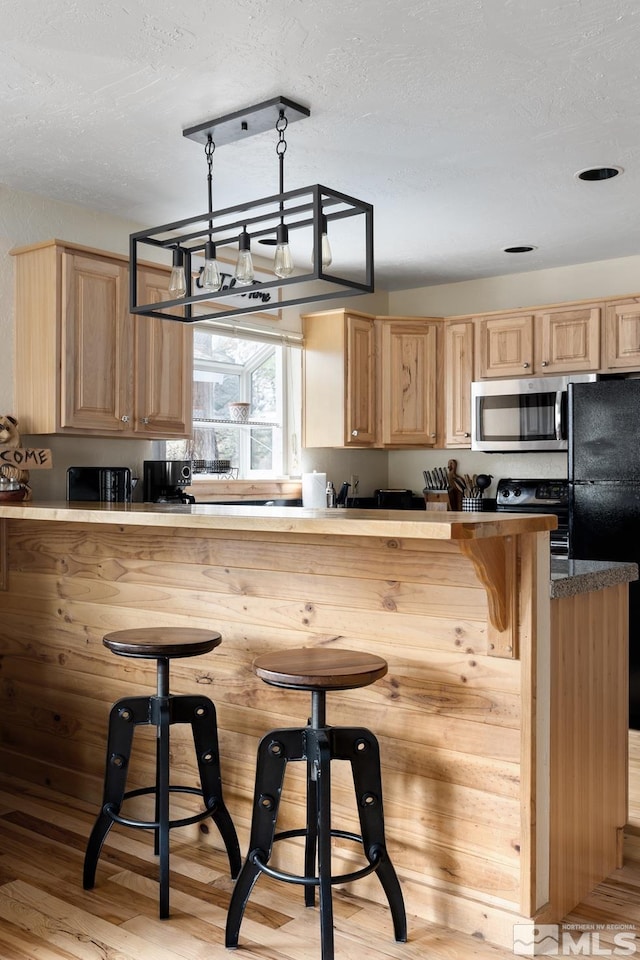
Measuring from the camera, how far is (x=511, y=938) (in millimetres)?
2158

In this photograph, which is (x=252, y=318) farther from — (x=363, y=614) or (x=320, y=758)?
(x=320, y=758)

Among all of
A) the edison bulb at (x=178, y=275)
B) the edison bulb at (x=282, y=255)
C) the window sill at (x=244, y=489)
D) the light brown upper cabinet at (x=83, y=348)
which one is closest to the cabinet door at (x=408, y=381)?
the window sill at (x=244, y=489)

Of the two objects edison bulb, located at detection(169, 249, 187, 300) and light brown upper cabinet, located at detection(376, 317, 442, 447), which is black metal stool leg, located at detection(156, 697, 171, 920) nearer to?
edison bulb, located at detection(169, 249, 187, 300)

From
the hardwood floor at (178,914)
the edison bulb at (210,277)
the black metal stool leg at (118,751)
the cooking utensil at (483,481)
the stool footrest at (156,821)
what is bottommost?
the hardwood floor at (178,914)

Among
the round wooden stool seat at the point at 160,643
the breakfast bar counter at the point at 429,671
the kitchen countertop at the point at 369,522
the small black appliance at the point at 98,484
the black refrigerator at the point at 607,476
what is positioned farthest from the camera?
the black refrigerator at the point at 607,476

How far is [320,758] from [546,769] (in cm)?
59

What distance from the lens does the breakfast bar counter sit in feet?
7.07

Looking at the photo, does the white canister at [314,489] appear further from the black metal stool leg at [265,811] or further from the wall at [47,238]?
the black metal stool leg at [265,811]

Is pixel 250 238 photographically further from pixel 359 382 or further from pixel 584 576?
pixel 359 382

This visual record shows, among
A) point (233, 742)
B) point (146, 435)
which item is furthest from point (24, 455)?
point (233, 742)

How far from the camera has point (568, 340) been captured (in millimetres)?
4969

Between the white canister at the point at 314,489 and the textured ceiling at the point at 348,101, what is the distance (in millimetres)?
1590

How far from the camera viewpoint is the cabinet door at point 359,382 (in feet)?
17.3

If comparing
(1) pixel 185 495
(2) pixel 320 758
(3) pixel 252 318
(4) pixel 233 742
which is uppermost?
(3) pixel 252 318
